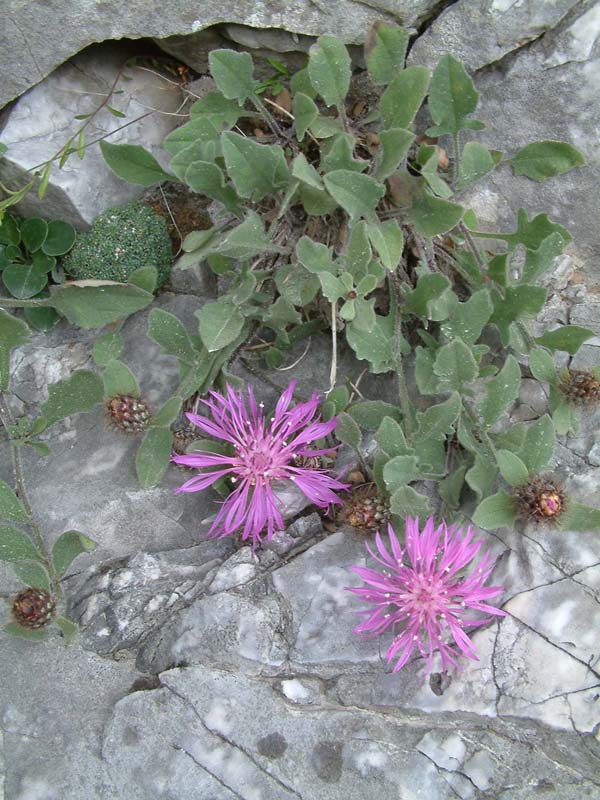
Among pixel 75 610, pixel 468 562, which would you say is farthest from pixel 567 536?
pixel 75 610

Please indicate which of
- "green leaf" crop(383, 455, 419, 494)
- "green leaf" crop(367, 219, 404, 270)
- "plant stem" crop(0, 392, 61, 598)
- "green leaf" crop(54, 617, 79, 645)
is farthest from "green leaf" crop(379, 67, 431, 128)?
"green leaf" crop(54, 617, 79, 645)

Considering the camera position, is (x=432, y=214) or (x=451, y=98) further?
(x=451, y=98)

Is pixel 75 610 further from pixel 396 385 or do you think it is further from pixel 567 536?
pixel 567 536

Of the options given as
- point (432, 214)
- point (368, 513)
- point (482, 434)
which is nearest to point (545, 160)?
point (432, 214)

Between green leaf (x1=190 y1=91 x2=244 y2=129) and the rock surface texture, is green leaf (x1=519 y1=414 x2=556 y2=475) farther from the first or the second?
green leaf (x1=190 y1=91 x2=244 y2=129)

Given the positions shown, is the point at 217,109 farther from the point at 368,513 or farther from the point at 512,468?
the point at 512,468

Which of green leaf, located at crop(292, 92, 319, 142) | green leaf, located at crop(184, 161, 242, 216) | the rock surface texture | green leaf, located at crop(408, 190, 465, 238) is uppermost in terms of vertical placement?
green leaf, located at crop(292, 92, 319, 142)
